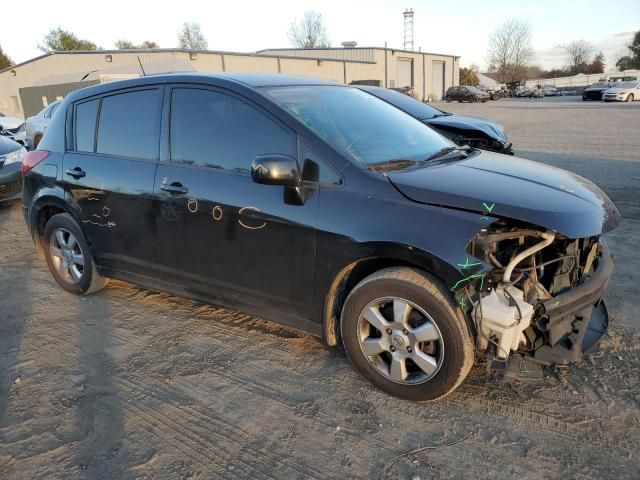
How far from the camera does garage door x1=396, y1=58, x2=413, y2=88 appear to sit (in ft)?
161

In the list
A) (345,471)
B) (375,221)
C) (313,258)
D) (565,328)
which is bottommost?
(345,471)

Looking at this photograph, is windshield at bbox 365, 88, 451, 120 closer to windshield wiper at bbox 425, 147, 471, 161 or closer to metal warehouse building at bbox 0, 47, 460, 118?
windshield wiper at bbox 425, 147, 471, 161

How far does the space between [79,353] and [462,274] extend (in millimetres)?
2708

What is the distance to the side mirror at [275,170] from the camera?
110 inches

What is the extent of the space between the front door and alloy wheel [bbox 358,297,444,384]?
1.44ft

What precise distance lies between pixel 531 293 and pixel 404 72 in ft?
167

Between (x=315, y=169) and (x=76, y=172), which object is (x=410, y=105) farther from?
(x=315, y=169)

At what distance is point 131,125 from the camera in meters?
3.83

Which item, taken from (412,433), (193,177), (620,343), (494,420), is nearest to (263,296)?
(193,177)

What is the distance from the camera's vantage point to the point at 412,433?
260 cm

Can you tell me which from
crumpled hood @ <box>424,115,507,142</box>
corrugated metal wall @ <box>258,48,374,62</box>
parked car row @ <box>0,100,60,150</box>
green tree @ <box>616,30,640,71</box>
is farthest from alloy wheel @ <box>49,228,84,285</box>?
green tree @ <box>616,30,640,71</box>

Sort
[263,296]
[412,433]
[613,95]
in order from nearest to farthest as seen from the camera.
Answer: [412,433] < [263,296] < [613,95]

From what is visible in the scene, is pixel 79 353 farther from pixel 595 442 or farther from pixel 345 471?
pixel 595 442

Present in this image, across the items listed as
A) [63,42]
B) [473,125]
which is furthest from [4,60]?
[473,125]
